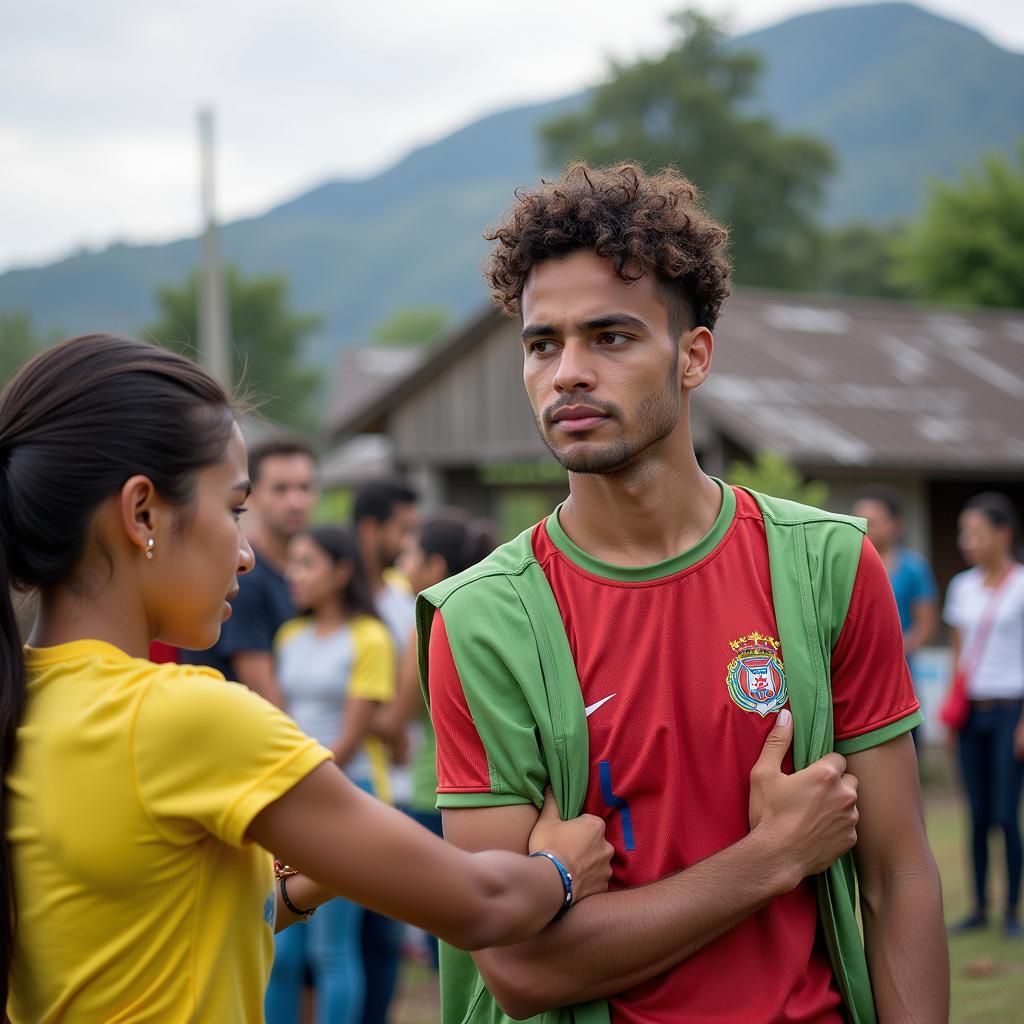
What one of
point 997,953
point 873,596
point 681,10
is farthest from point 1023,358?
point 681,10

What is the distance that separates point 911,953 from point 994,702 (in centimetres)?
613

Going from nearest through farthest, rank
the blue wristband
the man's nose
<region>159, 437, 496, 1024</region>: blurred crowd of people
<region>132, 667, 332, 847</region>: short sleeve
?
1. <region>132, 667, 332, 847</region>: short sleeve
2. the blue wristband
3. the man's nose
4. <region>159, 437, 496, 1024</region>: blurred crowd of people

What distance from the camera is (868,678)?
2.50 m

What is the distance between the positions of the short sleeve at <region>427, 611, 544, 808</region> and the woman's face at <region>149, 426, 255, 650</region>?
469 mm

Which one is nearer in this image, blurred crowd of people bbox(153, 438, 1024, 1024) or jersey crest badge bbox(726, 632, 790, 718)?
jersey crest badge bbox(726, 632, 790, 718)

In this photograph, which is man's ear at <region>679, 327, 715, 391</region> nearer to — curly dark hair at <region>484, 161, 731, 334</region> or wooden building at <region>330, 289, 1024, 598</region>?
curly dark hair at <region>484, 161, 731, 334</region>

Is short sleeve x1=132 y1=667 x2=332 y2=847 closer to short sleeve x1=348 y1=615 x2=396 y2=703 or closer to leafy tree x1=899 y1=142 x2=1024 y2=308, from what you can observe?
short sleeve x1=348 y1=615 x2=396 y2=703

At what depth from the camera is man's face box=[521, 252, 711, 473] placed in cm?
260

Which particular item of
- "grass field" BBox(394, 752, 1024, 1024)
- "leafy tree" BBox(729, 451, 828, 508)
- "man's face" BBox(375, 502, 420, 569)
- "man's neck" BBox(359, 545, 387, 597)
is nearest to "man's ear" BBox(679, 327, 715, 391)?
"man's neck" BBox(359, 545, 387, 597)

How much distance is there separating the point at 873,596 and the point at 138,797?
1.38 metres

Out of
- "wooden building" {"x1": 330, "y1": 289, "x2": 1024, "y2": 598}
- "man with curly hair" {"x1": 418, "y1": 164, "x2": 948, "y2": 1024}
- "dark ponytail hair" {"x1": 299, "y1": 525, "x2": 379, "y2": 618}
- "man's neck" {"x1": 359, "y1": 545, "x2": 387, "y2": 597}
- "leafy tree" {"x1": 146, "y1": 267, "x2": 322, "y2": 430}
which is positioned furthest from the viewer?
"leafy tree" {"x1": 146, "y1": 267, "x2": 322, "y2": 430}

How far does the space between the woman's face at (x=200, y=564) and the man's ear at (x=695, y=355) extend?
998 mm

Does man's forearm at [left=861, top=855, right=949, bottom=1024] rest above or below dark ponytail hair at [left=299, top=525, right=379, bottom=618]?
below

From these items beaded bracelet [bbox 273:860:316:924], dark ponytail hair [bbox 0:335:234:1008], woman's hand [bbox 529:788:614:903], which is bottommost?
beaded bracelet [bbox 273:860:316:924]
